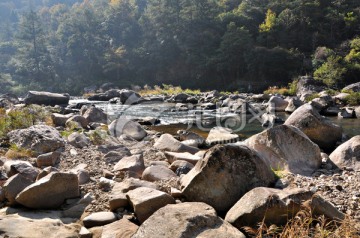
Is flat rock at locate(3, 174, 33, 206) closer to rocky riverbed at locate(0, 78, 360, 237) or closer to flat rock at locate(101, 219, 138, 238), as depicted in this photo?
rocky riverbed at locate(0, 78, 360, 237)

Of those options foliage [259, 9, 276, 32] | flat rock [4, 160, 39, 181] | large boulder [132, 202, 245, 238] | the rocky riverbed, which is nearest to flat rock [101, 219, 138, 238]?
the rocky riverbed

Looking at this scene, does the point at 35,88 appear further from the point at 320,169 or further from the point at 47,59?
the point at 320,169

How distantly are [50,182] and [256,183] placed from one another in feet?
8.68

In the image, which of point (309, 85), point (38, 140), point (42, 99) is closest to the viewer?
point (38, 140)

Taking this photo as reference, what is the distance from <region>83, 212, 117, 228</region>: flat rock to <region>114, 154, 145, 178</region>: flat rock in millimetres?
1500

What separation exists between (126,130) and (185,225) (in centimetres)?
708

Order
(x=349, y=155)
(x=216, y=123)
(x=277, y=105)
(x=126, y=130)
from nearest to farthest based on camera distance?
(x=349, y=155)
(x=126, y=130)
(x=216, y=123)
(x=277, y=105)

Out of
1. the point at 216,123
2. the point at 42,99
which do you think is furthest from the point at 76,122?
the point at 42,99

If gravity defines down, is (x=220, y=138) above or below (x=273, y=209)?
below

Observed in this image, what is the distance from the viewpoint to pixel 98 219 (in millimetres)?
3928

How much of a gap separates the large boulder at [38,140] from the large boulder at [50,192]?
2727mm

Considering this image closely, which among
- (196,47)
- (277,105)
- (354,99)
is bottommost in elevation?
(277,105)

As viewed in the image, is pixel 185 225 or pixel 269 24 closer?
pixel 185 225

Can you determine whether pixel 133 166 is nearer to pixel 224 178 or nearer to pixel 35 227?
pixel 224 178
